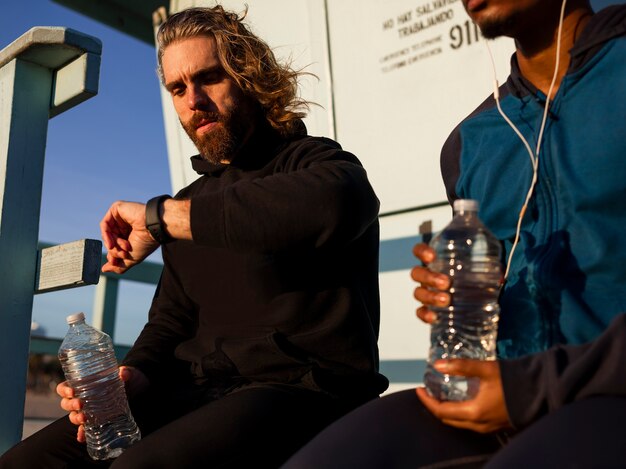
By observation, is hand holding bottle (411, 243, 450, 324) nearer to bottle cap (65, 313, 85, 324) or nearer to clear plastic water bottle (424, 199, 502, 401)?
clear plastic water bottle (424, 199, 502, 401)

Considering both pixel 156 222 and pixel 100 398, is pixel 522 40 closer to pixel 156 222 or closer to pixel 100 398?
pixel 156 222

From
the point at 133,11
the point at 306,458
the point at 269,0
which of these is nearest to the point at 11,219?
the point at 306,458

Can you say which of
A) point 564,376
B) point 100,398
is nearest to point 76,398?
point 100,398

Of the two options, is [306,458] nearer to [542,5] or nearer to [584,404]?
[584,404]

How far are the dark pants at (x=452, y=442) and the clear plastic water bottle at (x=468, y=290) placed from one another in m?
0.18

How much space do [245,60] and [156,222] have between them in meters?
0.83

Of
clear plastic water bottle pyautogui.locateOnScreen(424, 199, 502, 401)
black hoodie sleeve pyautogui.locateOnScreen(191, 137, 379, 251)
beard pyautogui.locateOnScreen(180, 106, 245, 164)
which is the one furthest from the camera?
beard pyautogui.locateOnScreen(180, 106, 245, 164)

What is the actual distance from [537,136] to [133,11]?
4797 mm

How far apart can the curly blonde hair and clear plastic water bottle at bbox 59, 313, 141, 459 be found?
0.89 meters

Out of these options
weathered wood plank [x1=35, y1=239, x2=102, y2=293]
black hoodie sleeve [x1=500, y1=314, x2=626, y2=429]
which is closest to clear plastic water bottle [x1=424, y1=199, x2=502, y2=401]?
black hoodie sleeve [x1=500, y1=314, x2=626, y2=429]

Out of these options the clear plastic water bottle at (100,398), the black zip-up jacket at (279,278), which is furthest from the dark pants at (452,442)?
the clear plastic water bottle at (100,398)

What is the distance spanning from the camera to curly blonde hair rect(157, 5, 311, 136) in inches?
93.3

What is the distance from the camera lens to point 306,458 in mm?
1324

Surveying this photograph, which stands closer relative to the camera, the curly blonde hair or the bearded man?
the bearded man
